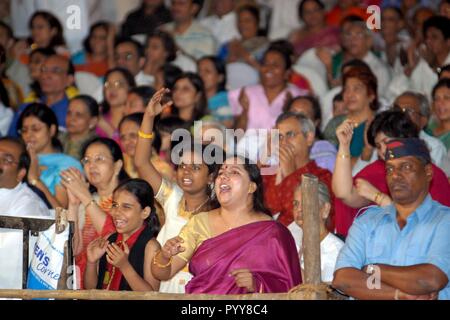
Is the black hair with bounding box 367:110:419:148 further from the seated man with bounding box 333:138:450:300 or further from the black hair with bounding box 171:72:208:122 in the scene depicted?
the black hair with bounding box 171:72:208:122

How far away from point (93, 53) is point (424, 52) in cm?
292

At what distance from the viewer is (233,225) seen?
24.7ft

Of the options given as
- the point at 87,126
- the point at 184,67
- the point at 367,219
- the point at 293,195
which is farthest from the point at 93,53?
the point at 367,219

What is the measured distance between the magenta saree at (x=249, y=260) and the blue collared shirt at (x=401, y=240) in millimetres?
279

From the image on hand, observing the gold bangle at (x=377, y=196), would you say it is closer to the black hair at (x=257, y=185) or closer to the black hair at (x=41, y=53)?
the black hair at (x=257, y=185)

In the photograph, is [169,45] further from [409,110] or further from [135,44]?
[409,110]

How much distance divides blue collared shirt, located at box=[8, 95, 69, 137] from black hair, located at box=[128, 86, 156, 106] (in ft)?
2.35

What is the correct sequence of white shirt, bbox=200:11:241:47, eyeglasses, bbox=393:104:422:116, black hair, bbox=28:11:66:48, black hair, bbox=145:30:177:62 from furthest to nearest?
1. white shirt, bbox=200:11:241:47
2. black hair, bbox=28:11:66:48
3. black hair, bbox=145:30:177:62
4. eyeglasses, bbox=393:104:422:116

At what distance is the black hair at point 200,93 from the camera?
33.1 feet

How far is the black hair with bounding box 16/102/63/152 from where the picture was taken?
9.82 metres

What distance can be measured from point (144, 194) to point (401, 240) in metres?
1.61

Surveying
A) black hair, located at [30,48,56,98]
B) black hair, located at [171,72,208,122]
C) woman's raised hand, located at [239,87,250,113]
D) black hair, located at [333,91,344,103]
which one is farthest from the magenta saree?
black hair, located at [30,48,56,98]

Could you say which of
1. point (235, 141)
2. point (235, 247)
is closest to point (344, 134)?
point (235, 247)

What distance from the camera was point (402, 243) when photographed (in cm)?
714
